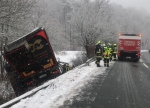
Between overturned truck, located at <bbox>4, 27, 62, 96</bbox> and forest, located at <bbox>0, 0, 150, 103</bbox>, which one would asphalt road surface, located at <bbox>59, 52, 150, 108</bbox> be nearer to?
overturned truck, located at <bbox>4, 27, 62, 96</bbox>

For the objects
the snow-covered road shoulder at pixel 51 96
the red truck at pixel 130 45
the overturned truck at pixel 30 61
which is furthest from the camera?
the red truck at pixel 130 45

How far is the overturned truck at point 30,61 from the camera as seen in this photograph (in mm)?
10242

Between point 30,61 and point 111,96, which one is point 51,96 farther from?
point 30,61

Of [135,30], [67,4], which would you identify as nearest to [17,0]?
[67,4]

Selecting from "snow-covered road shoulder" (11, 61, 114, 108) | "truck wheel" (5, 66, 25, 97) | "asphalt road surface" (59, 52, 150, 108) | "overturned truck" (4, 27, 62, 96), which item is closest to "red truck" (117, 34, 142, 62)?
"overturned truck" (4, 27, 62, 96)

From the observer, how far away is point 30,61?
1077 cm

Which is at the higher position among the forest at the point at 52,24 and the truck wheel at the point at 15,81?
the forest at the point at 52,24

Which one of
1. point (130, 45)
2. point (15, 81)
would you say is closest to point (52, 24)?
point (130, 45)

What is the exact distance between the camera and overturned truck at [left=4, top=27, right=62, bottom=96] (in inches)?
403

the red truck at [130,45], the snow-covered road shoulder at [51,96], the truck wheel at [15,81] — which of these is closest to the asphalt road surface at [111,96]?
the snow-covered road shoulder at [51,96]

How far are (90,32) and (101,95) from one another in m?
20.3

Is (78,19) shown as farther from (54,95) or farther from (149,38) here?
(149,38)

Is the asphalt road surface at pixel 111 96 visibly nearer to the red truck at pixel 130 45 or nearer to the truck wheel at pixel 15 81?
the truck wheel at pixel 15 81

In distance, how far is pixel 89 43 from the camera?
26.5 metres
